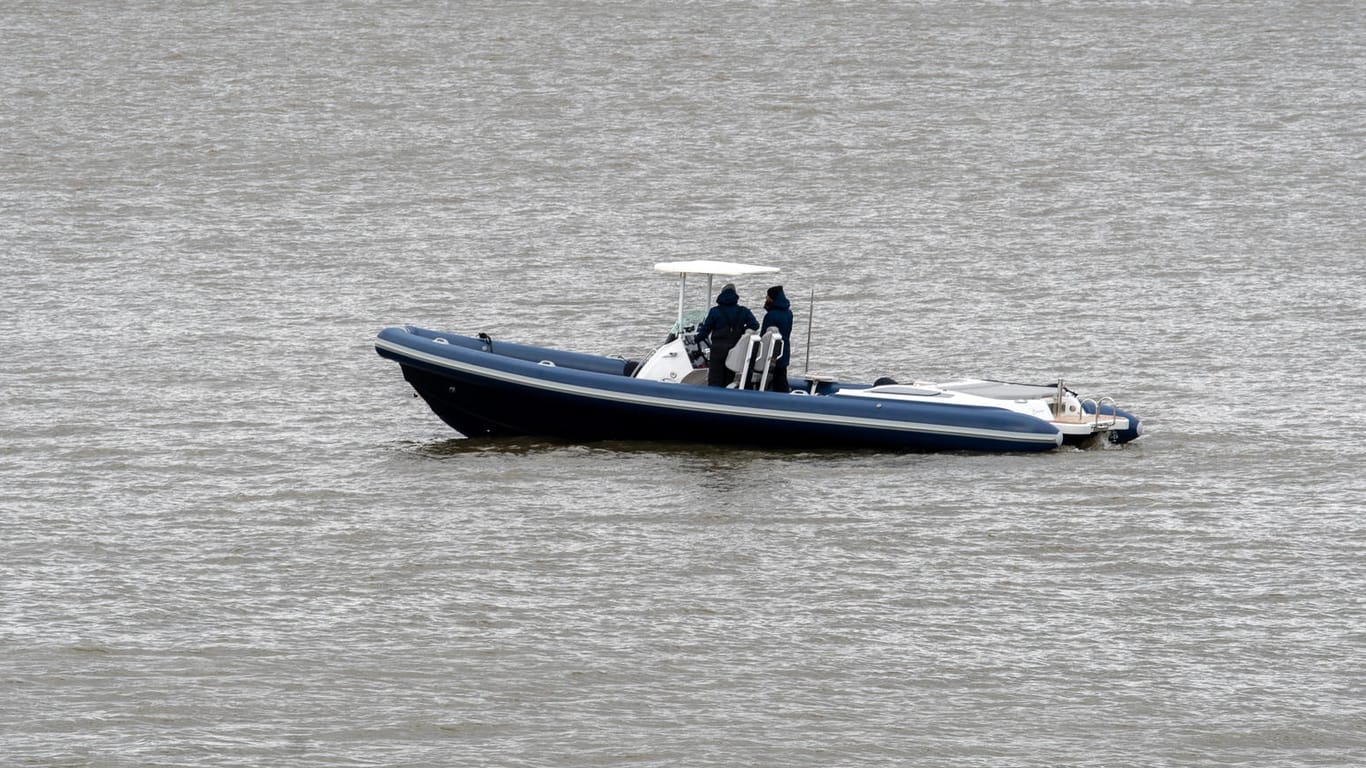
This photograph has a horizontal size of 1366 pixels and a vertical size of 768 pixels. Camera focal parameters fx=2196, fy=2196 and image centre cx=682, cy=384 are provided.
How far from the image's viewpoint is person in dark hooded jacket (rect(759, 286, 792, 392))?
18562 mm

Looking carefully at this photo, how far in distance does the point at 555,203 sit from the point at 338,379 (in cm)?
1325

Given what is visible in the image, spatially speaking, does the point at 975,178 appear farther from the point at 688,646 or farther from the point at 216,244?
the point at 688,646

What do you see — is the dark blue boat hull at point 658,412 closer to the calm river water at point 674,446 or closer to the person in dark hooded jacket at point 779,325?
the calm river water at point 674,446

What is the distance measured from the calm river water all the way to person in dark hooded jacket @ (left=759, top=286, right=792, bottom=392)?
2.59 ft

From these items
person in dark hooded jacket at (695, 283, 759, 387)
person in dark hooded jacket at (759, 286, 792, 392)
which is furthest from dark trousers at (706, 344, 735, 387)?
person in dark hooded jacket at (759, 286, 792, 392)

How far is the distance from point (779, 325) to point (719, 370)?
2.09 ft

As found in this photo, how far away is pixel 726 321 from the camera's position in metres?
18.4

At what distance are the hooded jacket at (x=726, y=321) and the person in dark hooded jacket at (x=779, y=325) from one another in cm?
18

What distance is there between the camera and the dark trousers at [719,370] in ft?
60.6

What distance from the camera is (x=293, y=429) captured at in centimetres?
1980

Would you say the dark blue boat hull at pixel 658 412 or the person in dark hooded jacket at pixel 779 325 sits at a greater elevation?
the person in dark hooded jacket at pixel 779 325

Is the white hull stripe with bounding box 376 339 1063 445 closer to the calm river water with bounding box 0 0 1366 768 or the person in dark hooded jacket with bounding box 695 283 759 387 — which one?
the calm river water with bounding box 0 0 1366 768

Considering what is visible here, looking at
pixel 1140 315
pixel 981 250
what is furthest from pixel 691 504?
pixel 981 250

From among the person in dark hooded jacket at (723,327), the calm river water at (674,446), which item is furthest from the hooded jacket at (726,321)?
the calm river water at (674,446)
